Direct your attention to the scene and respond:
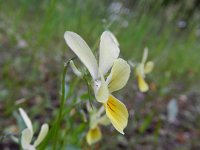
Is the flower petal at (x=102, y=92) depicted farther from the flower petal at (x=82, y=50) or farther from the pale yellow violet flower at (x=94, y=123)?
the pale yellow violet flower at (x=94, y=123)

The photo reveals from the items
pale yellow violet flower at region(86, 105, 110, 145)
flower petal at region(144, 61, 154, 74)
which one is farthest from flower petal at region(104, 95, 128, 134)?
flower petal at region(144, 61, 154, 74)

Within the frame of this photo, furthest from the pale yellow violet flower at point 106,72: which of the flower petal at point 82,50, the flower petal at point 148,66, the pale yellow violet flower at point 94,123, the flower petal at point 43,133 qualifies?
the flower petal at point 148,66

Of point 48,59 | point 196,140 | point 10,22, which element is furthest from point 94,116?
point 10,22

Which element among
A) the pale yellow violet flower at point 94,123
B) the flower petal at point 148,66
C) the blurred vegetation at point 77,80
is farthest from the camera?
the blurred vegetation at point 77,80

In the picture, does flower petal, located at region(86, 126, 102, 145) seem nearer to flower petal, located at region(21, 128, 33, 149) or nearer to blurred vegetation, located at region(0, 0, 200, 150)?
blurred vegetation, located at region(0, 0, 200, 150)

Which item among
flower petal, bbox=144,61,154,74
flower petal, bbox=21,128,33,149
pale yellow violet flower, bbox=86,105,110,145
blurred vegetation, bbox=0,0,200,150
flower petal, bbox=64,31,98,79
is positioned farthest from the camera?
blurred vegetation, bbox=0,0,200,150

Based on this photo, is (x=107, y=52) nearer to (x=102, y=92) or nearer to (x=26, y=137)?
(x=102, y=92)

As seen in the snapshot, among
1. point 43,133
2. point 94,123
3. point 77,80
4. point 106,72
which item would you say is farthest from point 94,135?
point 106,72

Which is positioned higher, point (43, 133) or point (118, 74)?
point (118, 74)

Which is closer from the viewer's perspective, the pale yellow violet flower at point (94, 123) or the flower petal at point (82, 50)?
the flower petal at point (82, 50)
